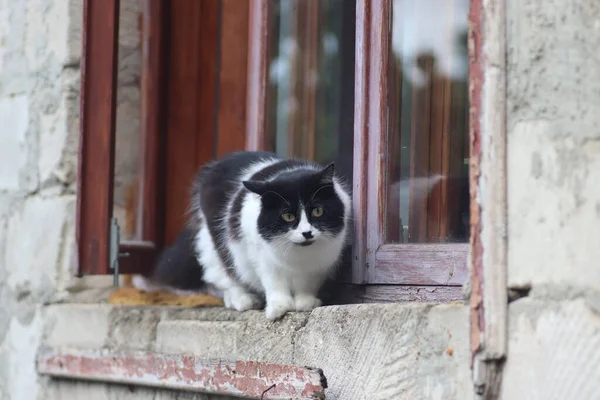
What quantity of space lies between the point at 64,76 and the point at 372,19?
1360 millimetres

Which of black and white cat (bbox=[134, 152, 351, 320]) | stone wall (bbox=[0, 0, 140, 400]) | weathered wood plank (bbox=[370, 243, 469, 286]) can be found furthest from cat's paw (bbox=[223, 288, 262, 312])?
stone wall (bbox=[0, 0, 140, 400])

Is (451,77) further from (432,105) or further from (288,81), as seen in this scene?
(288,81)

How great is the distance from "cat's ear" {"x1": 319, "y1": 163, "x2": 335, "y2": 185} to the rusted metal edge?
663 mm

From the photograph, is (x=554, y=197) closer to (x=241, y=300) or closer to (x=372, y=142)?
(x=372, y=142)

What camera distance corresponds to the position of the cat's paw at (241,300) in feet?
10.4

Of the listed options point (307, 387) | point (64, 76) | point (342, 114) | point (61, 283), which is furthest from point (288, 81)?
point (307, 387)

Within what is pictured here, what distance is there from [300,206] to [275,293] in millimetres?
293

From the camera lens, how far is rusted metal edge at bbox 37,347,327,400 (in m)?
2.48

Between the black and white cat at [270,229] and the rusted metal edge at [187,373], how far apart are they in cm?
26

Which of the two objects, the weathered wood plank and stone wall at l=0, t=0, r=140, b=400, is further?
stone wall at l=0, t=0, r=140, b=400

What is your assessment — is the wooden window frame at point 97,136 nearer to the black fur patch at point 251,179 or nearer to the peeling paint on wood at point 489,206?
the black fur patch at point 251,179

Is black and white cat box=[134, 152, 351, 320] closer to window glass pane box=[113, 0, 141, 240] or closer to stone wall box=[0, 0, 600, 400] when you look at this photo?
stone wall box=[0, 0, 600, 400]

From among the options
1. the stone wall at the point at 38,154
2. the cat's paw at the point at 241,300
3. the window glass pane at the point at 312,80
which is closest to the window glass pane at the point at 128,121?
the stone wall at the point at 38,154

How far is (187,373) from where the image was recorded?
2.89m
